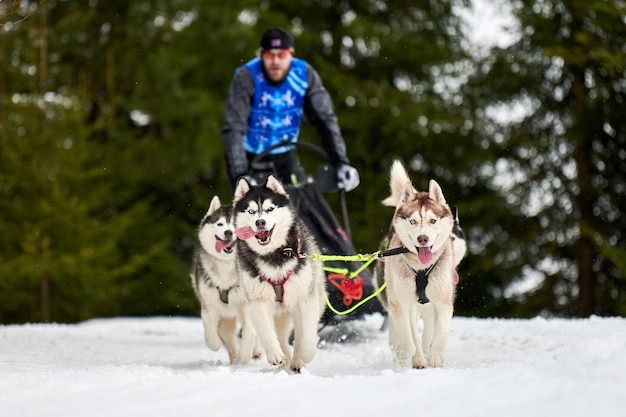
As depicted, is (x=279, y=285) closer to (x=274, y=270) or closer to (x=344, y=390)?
(x=274, y=270)

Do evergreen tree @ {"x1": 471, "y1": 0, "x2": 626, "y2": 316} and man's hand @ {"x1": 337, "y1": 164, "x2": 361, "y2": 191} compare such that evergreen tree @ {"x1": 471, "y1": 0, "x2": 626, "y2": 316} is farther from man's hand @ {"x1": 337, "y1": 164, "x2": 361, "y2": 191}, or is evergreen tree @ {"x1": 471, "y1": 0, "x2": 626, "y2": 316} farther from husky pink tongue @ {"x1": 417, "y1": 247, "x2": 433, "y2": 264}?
husky pink tongue @ {"x1": 417, "y1": 247, "x2": 433, "y2": 264}

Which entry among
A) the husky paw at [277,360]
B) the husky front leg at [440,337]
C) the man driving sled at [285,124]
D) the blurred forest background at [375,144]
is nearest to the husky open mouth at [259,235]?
the husky paw at [277,360]

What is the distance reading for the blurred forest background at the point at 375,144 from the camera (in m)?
11.6

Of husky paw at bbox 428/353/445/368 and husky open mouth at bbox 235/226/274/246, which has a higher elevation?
husky open mouth at bbox 235/226/274/246

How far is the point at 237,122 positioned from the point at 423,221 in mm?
2127

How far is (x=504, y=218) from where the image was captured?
12430 mm

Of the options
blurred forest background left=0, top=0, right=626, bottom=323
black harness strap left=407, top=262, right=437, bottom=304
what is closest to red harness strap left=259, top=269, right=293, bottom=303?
black harness strap left=407, top=262, right=437, bottom=304

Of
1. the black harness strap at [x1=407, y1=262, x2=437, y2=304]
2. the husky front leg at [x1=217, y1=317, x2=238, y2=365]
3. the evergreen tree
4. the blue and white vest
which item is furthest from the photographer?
the evergreen tree

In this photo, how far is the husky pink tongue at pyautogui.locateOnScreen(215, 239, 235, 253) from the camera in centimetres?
558

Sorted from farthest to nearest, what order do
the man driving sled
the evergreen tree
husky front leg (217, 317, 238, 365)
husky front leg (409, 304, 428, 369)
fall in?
the evergreen tree
the man driving sled
husky front leg (217, 317, 238, 365)
husky front leg (409, 304, 428, 369)

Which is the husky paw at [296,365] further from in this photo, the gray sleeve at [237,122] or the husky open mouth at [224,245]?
the gray sleeve at [237,122]

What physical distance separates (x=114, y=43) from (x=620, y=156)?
34.1 ft

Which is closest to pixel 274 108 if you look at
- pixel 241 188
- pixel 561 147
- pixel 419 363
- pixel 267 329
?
pixel 241 188

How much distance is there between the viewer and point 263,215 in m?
4.77
